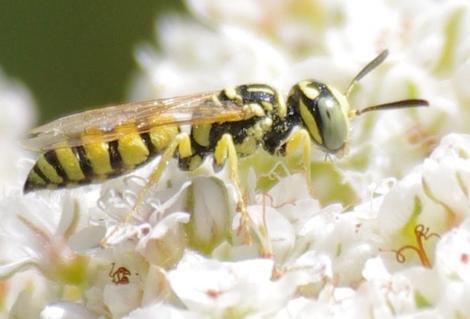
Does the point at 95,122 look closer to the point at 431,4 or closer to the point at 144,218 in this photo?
the point at 144,218

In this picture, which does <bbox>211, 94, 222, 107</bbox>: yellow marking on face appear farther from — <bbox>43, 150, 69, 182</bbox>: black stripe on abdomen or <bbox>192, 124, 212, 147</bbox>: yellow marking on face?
<bbox>43, 150, 69, 182</bbox>: black stripe on abdomen

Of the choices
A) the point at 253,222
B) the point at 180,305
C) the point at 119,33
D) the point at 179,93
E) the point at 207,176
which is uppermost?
the point at 119,33

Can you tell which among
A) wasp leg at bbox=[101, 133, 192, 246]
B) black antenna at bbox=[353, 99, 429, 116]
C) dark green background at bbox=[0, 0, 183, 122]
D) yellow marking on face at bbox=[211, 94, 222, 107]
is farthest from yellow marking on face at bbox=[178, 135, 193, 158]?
dark green background at bbox=[0, 0, 183, 122]

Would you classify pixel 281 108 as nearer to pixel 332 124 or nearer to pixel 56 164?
pixel 332 124

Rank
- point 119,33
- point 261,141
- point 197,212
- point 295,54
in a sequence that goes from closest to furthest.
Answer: point 197,212 < point 261,141 < point 295,54 < point 119,33

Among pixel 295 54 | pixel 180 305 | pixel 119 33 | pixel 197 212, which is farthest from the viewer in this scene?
pixel 119 33

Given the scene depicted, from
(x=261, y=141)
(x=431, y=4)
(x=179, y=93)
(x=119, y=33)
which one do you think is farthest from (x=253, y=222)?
(x=119, y=33)

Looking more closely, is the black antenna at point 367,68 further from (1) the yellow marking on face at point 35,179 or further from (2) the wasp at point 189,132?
(1) the yellow marking on face at point 35,179

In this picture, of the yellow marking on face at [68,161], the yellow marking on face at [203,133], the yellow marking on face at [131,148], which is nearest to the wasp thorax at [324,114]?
the yellow marking on face at [203,133]
